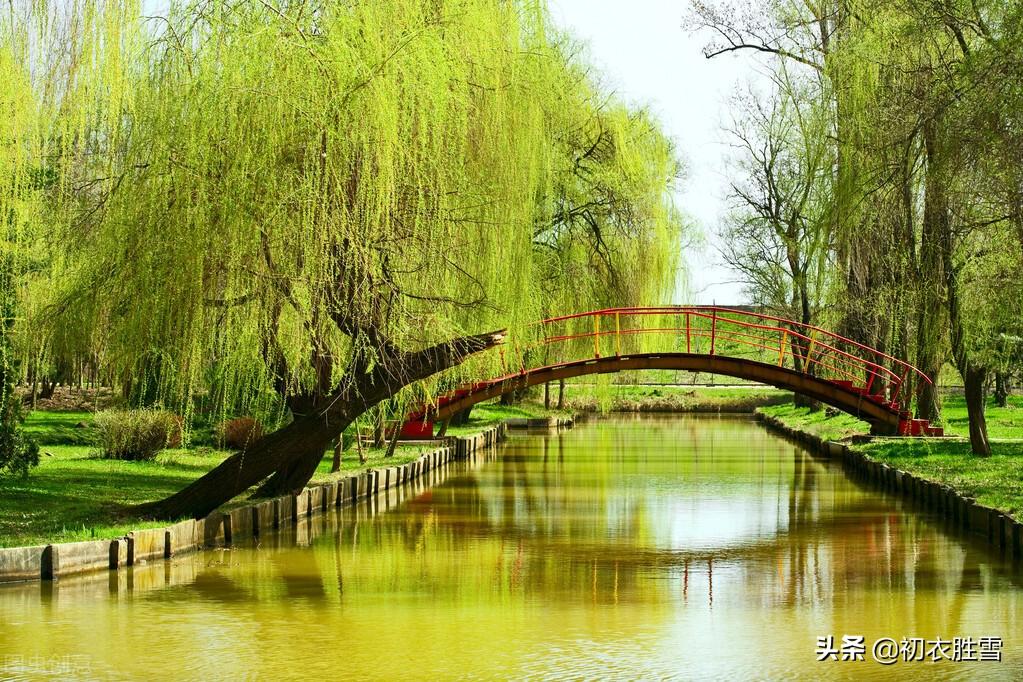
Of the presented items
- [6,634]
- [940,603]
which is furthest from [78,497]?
[940,603]

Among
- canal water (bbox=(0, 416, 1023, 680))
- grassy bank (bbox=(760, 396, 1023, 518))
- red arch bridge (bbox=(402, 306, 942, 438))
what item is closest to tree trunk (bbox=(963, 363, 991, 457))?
grassy bank (bbox=(760, 396, 1023, 518))

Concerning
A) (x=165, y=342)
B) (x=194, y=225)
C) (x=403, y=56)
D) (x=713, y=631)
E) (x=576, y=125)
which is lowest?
(x=713, y=631)

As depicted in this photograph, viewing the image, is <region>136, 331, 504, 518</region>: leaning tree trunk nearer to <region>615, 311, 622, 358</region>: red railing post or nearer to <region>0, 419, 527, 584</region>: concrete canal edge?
<region>0, 419, 527, 584</region>: concrete canal edge

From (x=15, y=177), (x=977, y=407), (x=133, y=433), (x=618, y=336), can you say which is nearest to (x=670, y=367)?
(x=618, y=336)

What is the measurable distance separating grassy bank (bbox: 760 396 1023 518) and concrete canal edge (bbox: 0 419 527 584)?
317 inches

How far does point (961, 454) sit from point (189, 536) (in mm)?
13575

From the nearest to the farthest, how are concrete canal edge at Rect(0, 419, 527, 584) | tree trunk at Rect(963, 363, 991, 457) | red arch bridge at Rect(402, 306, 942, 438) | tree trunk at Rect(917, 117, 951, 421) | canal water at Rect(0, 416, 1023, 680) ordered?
canal water at Rect(0, 416, 1023, 680) → concrete canal edge at Rect(0, 419, 527, 584) → tree trunk at Rect(917, 117, 951, 421) → tree trunk at Rect(963, 363, 991, 457) → red arch bridge at Rect(402, 306, 942, 438)

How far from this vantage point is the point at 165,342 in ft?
45.4

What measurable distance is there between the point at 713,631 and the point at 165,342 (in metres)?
6.01

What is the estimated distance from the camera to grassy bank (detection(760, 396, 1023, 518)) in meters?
17.5

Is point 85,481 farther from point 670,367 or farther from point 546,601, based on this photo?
point 670,367

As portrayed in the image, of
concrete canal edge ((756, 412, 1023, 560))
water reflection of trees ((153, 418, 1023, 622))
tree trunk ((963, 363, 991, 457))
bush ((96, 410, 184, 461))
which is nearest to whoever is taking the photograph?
water reflection of trees ((153, 418, 1023, 622))

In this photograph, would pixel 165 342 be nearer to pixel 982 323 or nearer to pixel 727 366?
pixel 982 323

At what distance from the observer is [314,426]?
15797mm
